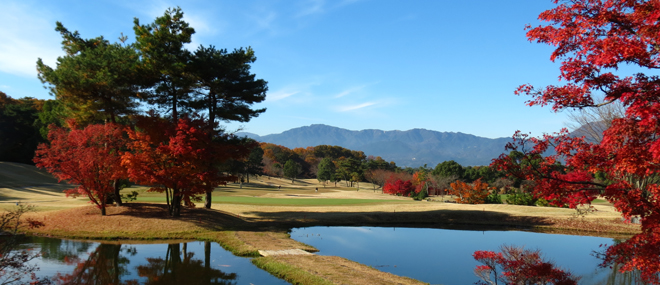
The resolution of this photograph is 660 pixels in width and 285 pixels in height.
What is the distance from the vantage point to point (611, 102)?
671cm

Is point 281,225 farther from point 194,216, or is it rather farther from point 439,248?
point 439,248

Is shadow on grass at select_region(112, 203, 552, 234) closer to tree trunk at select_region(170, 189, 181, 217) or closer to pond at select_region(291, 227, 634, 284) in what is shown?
tree trunk at select_region(170, 189, 181, 217)

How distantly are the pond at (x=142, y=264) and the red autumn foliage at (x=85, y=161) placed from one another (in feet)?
11.3

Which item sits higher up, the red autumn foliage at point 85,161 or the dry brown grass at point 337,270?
the red autumn foliage at point 85,161

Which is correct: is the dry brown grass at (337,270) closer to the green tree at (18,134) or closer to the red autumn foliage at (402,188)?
the red autumn foliage at (402,188)

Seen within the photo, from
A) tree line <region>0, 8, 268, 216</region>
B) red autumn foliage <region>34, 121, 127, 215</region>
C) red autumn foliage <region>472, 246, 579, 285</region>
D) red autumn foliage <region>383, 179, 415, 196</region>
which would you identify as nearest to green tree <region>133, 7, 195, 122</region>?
tree line <region>0, 8, 268, 216</region>

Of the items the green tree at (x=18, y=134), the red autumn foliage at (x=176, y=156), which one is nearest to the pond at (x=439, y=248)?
the red autumn foliage at (x=176, y=156)

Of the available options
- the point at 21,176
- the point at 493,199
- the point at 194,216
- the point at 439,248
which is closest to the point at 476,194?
the point at 493,199

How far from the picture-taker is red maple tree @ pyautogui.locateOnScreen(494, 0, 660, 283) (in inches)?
235

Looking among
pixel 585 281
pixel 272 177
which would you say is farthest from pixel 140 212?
pixel 272 177

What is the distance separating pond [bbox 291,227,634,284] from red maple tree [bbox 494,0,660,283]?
6.75 metres

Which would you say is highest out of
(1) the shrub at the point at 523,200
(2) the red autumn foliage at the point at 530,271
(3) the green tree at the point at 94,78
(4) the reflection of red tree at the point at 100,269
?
(3) the green tree at the point at 94,78

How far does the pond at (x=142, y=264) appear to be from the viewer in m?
12.0

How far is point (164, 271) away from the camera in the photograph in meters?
13.0
